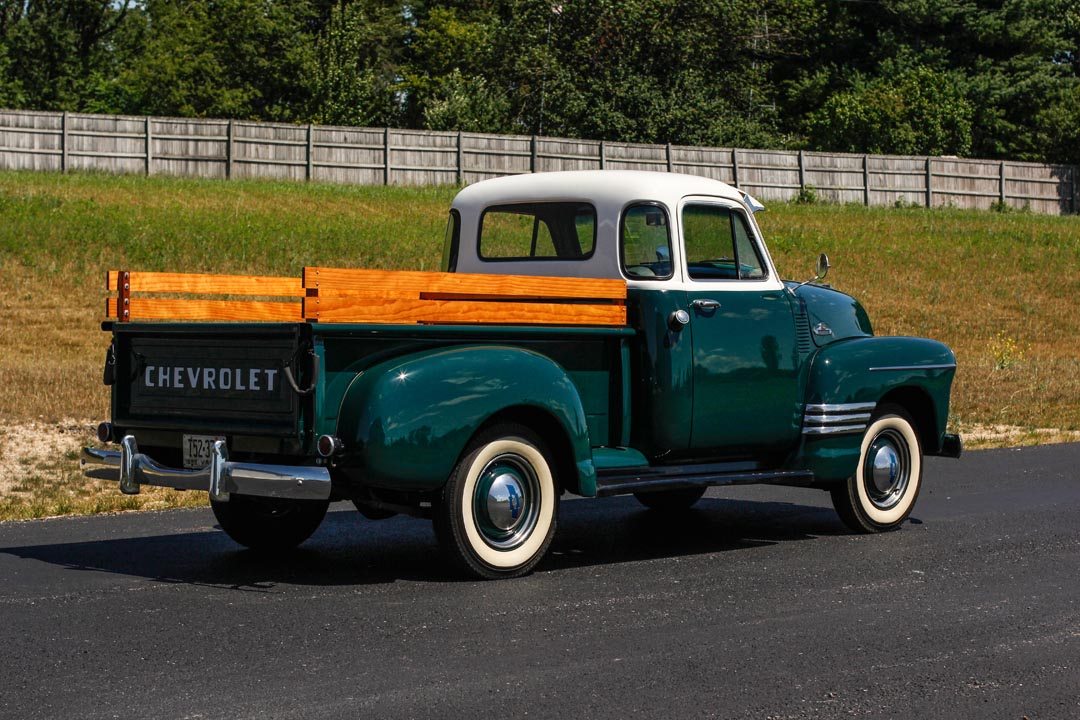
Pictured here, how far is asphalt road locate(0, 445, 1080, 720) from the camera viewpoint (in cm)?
574

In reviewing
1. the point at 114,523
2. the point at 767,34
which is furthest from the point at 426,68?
the point at 114,523

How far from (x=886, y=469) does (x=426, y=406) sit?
393cm

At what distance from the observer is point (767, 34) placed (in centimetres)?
5738

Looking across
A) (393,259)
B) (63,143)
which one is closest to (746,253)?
(393,259)

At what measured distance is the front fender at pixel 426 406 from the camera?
24.7 ft

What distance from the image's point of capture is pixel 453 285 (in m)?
8.02

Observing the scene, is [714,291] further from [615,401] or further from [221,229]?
[221,229]

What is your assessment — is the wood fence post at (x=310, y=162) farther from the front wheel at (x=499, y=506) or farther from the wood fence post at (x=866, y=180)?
the front wheel at (x=499, y=506)

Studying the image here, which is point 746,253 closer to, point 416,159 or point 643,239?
point 643,239

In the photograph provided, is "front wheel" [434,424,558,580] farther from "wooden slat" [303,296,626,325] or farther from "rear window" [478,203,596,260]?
"rear window" [478,203,596,260]

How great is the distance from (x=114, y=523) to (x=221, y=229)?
22899mm

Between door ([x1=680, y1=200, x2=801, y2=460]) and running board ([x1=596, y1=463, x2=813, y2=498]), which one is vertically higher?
door ([x1=680, y1=200, x2=801, y2=460])

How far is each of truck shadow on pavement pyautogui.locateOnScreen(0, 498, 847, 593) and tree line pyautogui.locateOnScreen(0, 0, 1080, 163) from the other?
4026 centimetres

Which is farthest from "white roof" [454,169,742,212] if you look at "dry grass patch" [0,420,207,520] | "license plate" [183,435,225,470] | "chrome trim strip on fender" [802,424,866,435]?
"dry grass patch" [0,420,207,520]
